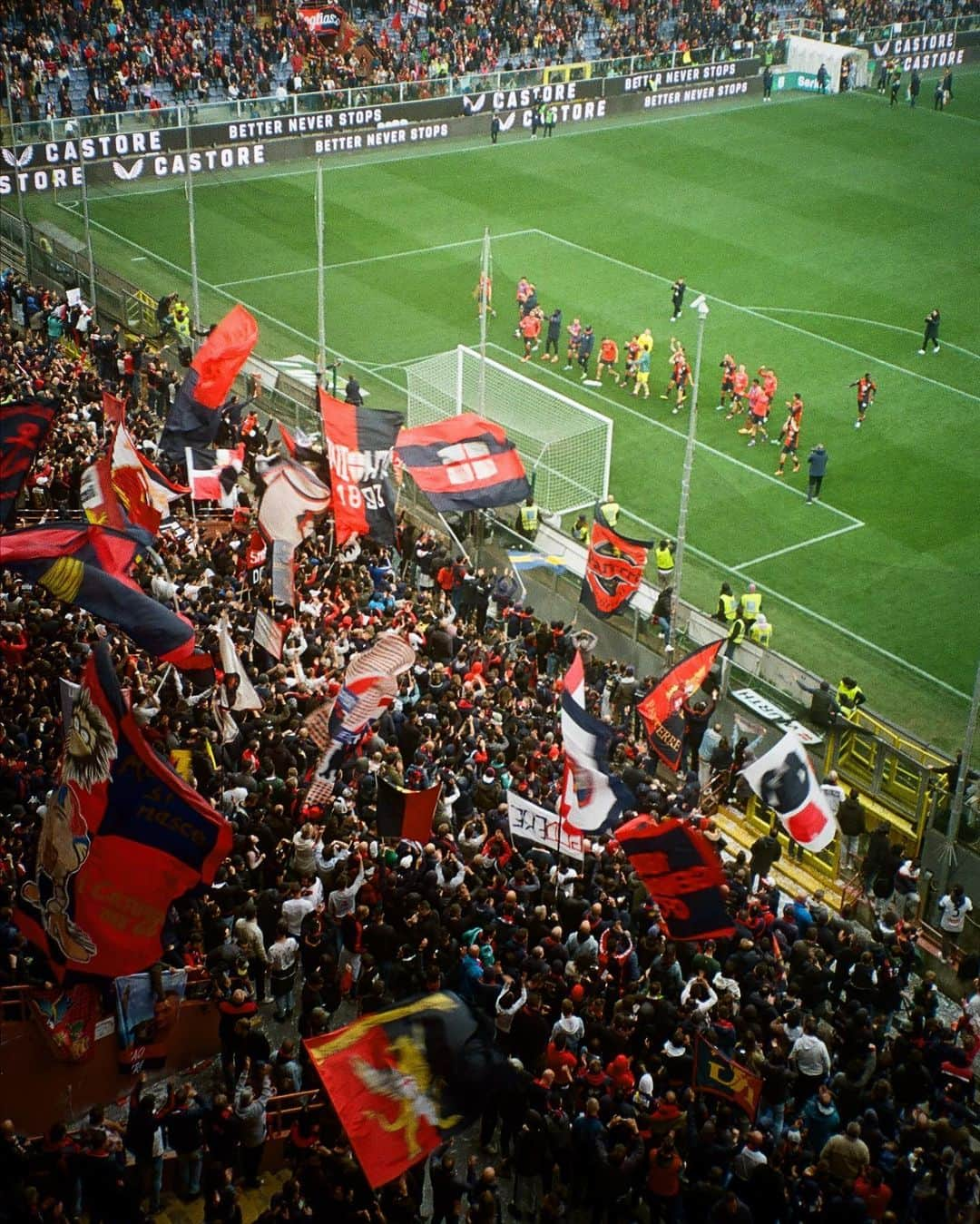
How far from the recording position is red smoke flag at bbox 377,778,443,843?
1789 cm

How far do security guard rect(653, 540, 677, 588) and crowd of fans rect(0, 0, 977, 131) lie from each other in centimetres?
3094

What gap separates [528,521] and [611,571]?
13.6 feet

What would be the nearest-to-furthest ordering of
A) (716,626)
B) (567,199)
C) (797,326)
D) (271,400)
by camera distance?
1. (716,626)
2. (271,400)
3. (797,326)
4. (567,199)

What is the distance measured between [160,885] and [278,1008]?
390cm

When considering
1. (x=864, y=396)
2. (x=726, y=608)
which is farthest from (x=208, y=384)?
(x=864, y=396)

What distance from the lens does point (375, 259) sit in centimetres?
4994

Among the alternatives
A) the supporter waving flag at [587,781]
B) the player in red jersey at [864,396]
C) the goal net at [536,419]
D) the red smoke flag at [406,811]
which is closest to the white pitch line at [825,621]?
the goal net at [536,419]

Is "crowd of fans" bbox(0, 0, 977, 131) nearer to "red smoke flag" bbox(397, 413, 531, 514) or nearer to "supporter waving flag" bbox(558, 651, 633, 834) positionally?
"red smoke flag" bbox(397, 413, 531, 514)

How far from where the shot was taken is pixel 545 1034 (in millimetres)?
16266

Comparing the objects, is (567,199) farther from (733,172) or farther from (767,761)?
(767,761)

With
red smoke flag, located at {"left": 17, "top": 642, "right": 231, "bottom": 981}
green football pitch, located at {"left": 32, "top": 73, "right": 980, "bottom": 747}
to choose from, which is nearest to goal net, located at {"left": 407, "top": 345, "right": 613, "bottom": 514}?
green football pitch, located at {"left": 32, "top": 73, "right": 980, "bottom": 747}

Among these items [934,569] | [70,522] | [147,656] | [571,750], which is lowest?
[934,569]

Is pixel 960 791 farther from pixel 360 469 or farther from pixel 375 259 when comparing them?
pixel 375 259

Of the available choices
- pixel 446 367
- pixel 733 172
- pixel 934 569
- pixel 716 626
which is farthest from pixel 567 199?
pixel 716 626
